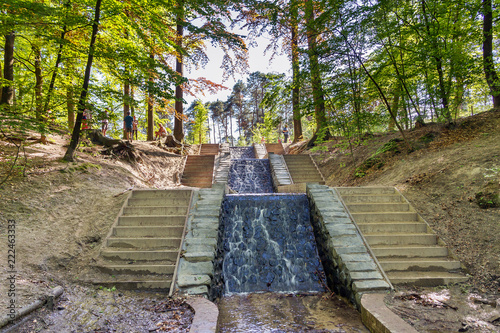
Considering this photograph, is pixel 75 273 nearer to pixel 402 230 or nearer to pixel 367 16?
pixel 402 230

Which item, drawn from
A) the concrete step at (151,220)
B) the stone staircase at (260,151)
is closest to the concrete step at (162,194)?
the concrete step at (151,220)

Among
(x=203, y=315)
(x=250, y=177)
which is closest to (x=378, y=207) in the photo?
(x=203, y=315)

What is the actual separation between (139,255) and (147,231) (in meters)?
0.64

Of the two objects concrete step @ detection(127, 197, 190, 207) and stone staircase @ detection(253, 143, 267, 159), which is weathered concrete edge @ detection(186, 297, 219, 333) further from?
stone staircase @ detection(253, 143, 267, 159)

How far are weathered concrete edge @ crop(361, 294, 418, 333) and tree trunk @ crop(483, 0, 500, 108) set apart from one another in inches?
306

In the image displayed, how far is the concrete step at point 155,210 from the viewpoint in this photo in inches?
238

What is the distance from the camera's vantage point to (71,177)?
704cm

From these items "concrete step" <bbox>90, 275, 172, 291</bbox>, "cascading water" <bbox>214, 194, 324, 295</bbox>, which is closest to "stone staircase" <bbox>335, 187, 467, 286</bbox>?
"cascading water" <bbox>214, 194, 324, 295</bbox>

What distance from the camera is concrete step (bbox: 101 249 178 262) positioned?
495cm

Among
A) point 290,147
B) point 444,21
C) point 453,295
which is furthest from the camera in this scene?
point 290,147

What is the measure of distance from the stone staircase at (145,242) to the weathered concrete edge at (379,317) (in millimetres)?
3188

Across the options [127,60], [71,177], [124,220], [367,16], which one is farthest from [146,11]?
[367,16]

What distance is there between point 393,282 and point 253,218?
3221mm

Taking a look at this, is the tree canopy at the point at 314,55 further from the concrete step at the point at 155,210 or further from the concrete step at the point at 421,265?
the concrete step at the point at 421,265
